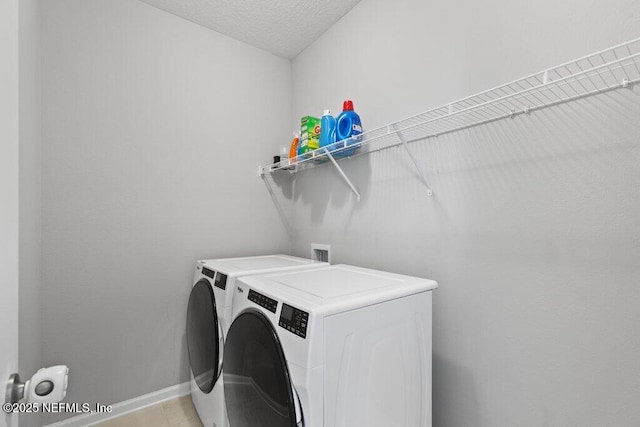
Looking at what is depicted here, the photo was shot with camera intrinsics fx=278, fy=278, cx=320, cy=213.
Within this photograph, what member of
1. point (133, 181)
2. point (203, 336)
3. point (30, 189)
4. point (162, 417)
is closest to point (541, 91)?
point (203, 336)

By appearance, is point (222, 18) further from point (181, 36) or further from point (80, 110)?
point (80, 110)

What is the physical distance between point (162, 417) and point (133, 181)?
1734mm

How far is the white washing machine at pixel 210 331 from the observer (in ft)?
5.13

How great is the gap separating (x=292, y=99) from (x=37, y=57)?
188 cm

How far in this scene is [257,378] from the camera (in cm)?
116

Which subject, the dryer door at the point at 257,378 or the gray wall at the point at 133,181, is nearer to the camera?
the dryer door at the point at 257,378

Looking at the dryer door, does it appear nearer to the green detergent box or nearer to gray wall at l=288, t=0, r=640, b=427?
gray wall at l=288, t=0, r=640, b=427

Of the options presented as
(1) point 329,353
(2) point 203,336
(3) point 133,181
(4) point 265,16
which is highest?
(4) point 265,16

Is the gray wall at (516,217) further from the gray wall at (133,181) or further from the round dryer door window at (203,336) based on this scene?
the gray wall at (133,181)

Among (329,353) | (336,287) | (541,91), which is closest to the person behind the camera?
(329,353)

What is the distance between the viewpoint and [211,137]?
2436mm

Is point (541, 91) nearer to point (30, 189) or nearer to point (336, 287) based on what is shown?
point (336, 287)

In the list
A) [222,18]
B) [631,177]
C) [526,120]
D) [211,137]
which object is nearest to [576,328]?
[631,177]

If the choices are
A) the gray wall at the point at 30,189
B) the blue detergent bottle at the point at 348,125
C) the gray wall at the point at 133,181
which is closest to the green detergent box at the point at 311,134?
the blue detergent bottle at the point at 348,125
